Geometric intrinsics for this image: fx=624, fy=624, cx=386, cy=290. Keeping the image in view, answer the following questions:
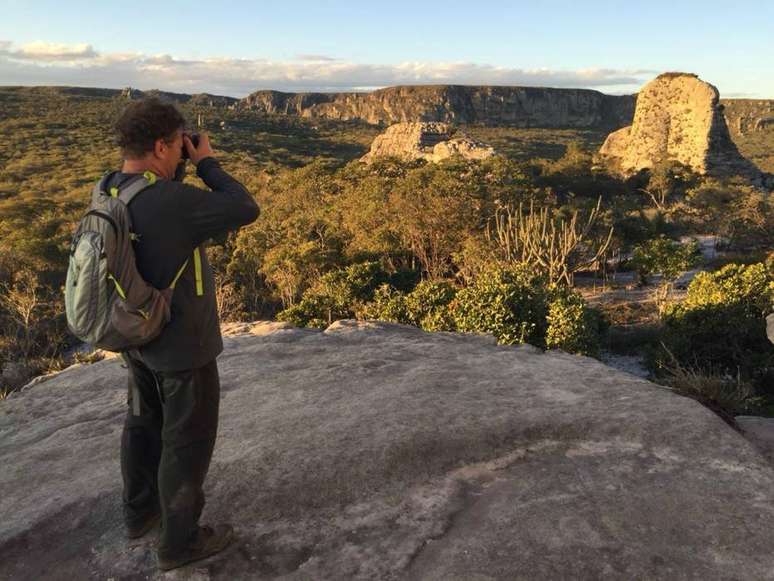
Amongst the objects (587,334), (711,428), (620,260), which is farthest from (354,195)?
(711,428)

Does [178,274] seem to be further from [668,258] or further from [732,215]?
[732,215]

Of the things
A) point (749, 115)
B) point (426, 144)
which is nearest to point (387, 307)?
point (426, 144)

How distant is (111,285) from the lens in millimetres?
2465

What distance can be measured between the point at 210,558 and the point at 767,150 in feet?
318

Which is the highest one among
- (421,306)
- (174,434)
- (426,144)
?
(426,144)

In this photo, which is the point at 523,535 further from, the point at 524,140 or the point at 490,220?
the point at 524,140

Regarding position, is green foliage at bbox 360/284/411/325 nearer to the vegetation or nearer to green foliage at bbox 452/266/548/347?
the vegetation

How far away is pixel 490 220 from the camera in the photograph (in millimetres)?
21984

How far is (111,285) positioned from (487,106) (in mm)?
125415

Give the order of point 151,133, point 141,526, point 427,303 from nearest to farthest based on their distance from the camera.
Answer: point 151,133, point 141,526, point 427,303

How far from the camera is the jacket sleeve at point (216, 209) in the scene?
2514 millimetres

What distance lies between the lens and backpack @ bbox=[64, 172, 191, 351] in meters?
2.44

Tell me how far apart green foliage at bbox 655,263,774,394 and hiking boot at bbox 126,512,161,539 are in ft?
29.7

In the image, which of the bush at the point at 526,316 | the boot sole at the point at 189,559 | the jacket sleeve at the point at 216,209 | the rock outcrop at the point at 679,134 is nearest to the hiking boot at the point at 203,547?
the boot sole at the point at 189,559
